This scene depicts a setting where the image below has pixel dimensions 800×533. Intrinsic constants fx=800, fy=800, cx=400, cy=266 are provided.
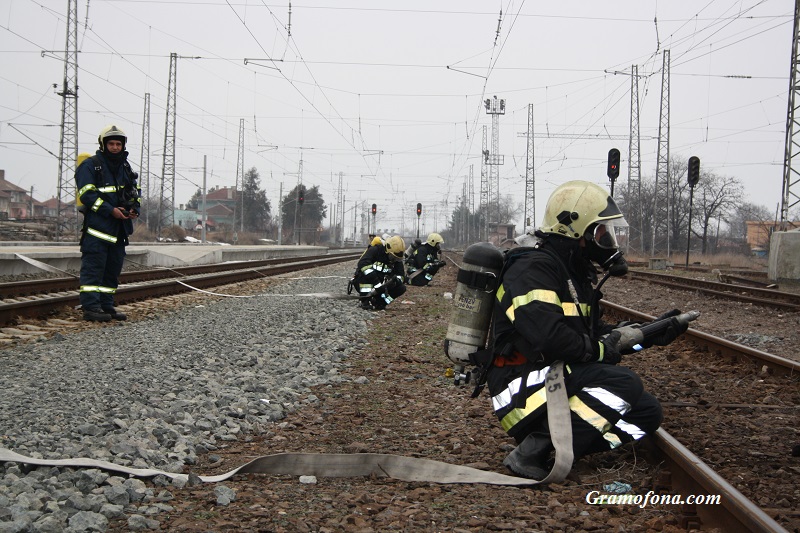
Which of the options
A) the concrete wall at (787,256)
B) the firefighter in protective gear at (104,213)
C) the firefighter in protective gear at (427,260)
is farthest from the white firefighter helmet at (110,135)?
the concrete wall at (787,256)

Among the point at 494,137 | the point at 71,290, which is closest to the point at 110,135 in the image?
the point at 71,290

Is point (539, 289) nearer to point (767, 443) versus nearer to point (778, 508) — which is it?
point (778, 508)

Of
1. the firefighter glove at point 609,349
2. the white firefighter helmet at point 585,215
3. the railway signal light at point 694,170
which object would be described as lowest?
the firefighter glove at point 609,349

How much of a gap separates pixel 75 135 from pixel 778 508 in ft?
105

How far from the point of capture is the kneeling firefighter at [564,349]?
13.1 ft

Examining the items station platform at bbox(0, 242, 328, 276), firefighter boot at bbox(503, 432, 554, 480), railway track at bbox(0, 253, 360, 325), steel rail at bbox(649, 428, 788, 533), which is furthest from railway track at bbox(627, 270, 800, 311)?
station platform at bbox(0, 242, 328, 276)

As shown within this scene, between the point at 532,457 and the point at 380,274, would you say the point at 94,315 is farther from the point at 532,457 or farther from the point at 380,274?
the point at 532,457

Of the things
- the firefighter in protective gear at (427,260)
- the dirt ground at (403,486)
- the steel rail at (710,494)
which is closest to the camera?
the steel rail at (710,494)

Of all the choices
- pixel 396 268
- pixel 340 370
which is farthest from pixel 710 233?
pixel 340 370

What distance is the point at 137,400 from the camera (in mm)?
5398

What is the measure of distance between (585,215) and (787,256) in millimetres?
18274

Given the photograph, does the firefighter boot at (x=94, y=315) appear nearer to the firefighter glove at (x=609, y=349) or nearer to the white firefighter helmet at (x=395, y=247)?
the white firefighter helmet at (x=395, y=247)

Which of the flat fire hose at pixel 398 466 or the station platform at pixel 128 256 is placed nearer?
the flat fire hose at pixel 398 466

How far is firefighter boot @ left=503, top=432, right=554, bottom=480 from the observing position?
4098 mm
